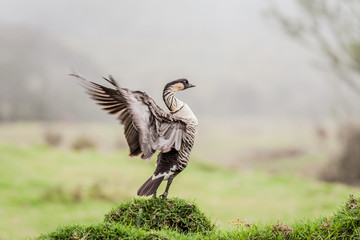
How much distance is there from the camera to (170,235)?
355 centimetres

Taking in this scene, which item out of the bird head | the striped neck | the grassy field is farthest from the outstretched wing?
the grassy field

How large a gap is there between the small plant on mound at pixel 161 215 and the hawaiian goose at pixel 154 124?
0.96 ft

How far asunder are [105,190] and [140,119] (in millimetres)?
5352

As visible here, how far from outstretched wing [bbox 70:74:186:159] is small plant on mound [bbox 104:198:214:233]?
580 mm

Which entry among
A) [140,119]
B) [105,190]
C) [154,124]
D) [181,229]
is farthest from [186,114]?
[105,190]

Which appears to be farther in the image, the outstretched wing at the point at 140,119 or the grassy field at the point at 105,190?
the grassy field at the point at 105,190

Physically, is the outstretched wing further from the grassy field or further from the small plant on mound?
the grassy field

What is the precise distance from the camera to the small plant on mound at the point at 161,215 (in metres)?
3.88

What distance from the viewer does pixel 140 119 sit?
351 cm

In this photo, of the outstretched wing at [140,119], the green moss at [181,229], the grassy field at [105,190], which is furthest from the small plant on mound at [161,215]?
the grassy field at [105,190]

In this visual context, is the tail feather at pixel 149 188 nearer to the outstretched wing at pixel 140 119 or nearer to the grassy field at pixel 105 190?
the outstretched wing at pixel 140 119

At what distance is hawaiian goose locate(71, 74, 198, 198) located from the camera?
3.43m

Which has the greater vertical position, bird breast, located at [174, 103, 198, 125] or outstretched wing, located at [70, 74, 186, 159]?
bird breast, located at [174, 103, 198, 125]

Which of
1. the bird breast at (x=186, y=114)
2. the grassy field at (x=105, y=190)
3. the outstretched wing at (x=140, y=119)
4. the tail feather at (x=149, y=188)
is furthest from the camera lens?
the grassy field at (x=105, y=190)
